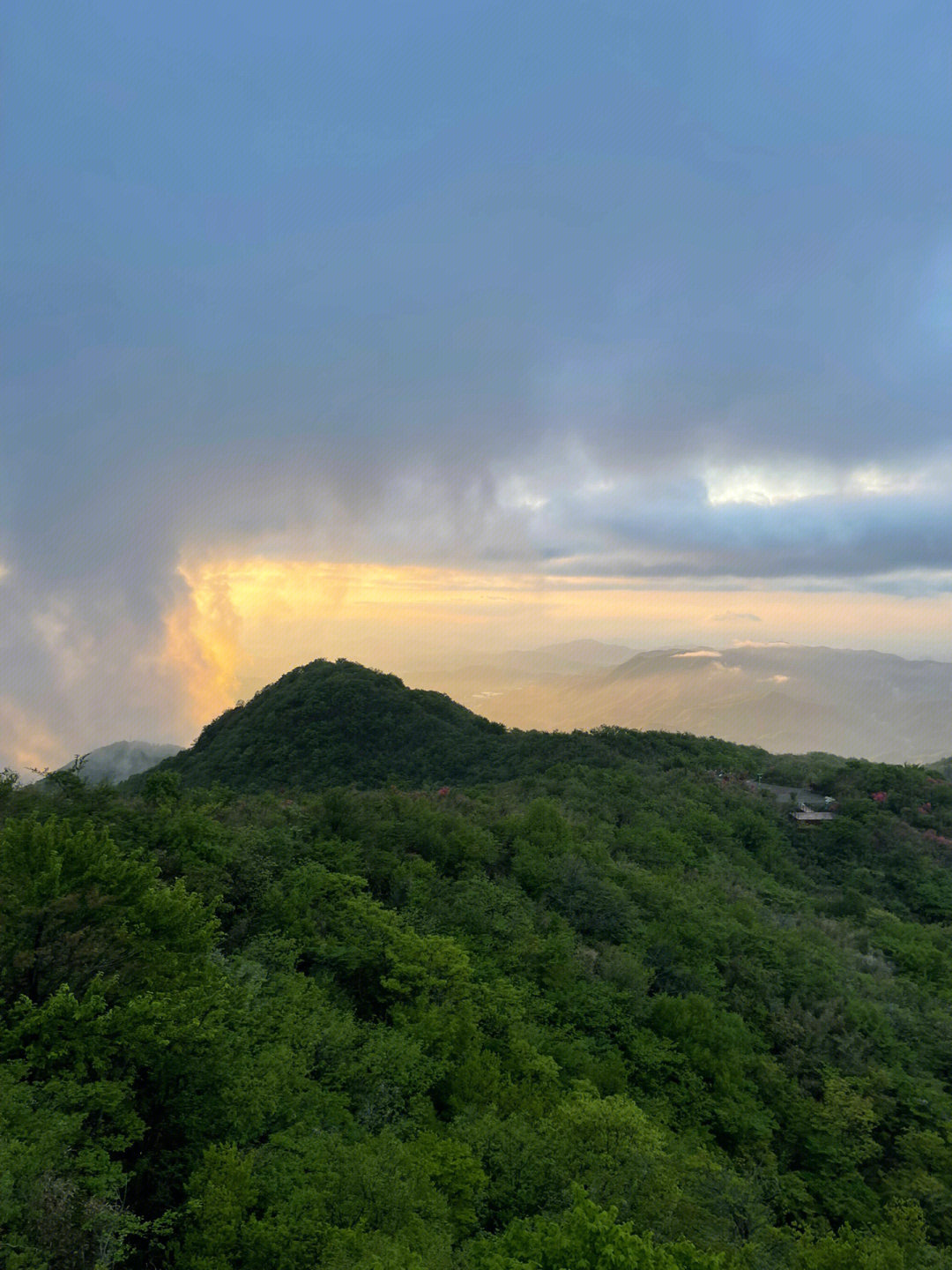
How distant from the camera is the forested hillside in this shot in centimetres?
1397

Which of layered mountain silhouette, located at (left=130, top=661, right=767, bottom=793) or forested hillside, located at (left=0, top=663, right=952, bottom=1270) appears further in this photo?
layered mountain silhouette, located at (left=130, top=661, right=767, bottom=793)

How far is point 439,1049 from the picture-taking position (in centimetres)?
2234

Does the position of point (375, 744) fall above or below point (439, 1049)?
above

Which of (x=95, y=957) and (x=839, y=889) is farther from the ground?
(x=95, y=957)

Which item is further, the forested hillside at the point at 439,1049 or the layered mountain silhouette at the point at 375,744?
the layered mountain silhouette at the point at 375,744

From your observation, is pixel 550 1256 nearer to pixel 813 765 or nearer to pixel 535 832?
pixel 535 832

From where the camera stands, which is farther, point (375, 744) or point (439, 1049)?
point (375, 744)

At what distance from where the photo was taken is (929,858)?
64.6 m

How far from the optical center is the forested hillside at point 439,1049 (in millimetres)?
13969

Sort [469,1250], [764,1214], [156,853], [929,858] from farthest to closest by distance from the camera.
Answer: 1. [929,858]
2. [156,853]
3. [764,1214]
4. [469,1250]

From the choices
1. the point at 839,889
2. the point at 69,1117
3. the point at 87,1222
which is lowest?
the point at 839,889

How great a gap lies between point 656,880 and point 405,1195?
31.0 metres

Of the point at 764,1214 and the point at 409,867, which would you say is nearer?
the point at 764,1214

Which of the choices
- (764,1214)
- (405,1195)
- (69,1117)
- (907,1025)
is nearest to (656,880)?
(907,1025)
